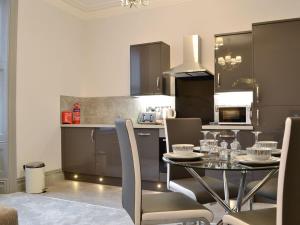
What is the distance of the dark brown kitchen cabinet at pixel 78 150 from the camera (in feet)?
14.9

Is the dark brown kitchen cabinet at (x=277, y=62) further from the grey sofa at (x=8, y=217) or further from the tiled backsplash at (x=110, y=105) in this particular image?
the grey sofa at (x=8, y=217)

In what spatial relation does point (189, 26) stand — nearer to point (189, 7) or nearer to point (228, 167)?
point (189, 7)

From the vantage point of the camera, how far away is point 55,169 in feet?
15.4

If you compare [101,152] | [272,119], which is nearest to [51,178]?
[101,152]

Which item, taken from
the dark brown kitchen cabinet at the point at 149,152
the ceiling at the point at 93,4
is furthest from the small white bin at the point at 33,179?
the ceiling at the point at 93,4

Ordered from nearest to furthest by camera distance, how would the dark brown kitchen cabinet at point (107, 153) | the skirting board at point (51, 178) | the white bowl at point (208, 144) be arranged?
the white bowl at point (208, 144), the skirting board at point (51, 178), the dark brown kitchen cabinet at point (107, 153)

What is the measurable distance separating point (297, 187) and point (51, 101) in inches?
159

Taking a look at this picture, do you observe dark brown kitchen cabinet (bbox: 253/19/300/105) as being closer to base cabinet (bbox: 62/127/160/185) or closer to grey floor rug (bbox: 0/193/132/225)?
base cabinet (bbox: 62/127/160/185)

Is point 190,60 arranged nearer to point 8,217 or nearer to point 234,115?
point 234,115

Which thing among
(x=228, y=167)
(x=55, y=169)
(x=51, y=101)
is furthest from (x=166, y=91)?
(x=228, y=167)

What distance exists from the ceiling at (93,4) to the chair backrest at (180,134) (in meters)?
3.06

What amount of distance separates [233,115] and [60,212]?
2426 mm

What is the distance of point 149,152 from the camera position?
4027 mm

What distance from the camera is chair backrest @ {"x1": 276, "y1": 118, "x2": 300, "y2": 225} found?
129 centimetres
